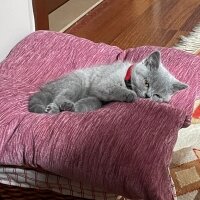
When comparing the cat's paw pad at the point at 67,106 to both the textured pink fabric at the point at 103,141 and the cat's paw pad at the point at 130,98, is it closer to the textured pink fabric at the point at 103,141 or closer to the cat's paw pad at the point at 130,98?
the textured pink fabric at the point at 103,141

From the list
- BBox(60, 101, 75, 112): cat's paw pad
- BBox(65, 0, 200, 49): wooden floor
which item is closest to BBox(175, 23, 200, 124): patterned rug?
BBox(65, 0, 200, 49): wooden floor

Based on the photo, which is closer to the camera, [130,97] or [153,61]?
[130,97]

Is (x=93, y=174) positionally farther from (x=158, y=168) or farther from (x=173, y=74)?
(x=173, y=74)

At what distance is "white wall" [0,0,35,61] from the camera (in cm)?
185

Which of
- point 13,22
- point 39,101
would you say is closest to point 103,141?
point 39,101

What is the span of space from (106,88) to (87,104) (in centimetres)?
8

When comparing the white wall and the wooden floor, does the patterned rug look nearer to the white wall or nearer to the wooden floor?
the wooden floor

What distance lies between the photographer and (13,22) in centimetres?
191

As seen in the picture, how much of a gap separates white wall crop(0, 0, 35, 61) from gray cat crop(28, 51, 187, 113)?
42 cm

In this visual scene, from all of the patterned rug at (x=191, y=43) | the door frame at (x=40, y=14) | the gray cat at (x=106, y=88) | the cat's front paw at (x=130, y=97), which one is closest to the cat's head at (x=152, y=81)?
the gray cat at (x=106, y=88)

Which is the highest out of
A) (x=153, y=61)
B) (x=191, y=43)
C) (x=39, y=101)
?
(x=153, y=61)

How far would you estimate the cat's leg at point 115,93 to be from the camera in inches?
53.8

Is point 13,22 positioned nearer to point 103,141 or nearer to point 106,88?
point 106,88

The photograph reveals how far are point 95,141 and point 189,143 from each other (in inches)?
28.5
